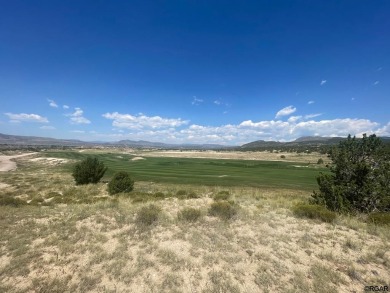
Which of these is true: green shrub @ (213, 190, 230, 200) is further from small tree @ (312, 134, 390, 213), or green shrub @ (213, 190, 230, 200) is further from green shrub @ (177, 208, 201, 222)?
green shrub @ (177, 208, 201, 222)

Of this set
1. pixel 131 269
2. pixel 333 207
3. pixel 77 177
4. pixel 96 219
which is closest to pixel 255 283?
pixel 131 269

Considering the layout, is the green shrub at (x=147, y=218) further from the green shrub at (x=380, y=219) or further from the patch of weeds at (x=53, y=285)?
the green shrub at (x=380, y=219)

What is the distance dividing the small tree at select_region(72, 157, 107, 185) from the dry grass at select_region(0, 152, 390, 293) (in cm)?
2511

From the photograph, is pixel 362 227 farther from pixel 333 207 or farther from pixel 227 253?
pixel 227 253

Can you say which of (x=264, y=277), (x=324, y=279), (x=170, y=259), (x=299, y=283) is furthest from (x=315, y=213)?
(x=170, y=259)

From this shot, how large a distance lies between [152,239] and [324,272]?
6932 mm

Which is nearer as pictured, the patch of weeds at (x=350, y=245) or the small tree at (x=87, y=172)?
the patch of weeds at (x=350, y=245)

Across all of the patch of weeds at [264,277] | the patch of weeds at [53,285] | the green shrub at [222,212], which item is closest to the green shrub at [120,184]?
the green shrub at [222,212]

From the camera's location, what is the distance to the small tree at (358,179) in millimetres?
16859

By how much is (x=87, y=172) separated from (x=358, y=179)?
36.1 metres

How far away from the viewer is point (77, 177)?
3825cm

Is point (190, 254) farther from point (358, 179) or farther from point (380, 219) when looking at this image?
point (358, 179)

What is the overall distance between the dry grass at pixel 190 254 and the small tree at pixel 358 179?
14.8ft

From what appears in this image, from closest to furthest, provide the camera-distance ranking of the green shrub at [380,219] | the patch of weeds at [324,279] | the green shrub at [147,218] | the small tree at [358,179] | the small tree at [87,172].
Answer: the patch of weeds at [324,279], the green shrub at [147,218], the green shrub at [380,219], the small tree at [358,179], the small tree at [87,172]
